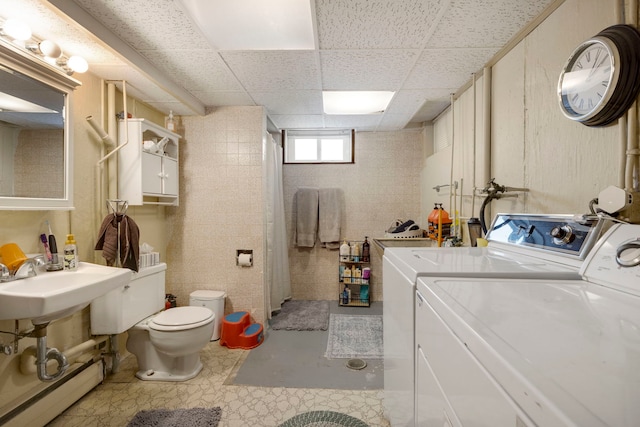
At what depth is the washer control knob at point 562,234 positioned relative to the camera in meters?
0.90

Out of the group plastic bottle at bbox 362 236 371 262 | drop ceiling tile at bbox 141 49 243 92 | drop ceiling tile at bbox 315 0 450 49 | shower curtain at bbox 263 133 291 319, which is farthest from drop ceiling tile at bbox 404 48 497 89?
plastic bottle at bbox 362 236 371 262

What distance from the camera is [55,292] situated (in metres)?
1.07

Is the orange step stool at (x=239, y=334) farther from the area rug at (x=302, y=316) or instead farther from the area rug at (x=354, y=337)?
the area rug at (x=354, y=337)

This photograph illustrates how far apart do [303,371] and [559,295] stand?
1673 millimetres

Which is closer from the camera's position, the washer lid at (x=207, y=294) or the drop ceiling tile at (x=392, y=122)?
the washer lid at (x=207, y=294)

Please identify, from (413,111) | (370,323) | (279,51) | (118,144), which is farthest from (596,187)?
(118,144)

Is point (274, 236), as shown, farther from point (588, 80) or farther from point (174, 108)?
point (588, 80)

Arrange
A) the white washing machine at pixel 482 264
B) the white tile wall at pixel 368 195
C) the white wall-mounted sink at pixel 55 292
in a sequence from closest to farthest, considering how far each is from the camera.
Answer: the white washing machine at pixel 482 264, the white wall-mounted sink at pixel 55 292, the white tile wall at pixel 368 195

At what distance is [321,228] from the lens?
125 inches

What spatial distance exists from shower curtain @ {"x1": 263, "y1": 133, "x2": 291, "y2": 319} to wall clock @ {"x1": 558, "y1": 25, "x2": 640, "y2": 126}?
2.10 metres

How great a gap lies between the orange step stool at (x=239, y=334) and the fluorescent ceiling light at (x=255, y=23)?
201 cm

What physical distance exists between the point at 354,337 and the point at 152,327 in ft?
5.08

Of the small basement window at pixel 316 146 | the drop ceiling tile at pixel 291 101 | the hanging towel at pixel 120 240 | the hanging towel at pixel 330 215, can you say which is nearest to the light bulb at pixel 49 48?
the hanging towel at pixel 120 240

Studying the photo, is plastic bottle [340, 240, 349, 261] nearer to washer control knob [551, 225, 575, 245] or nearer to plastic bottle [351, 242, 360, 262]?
plastic bottle [351, 242, 360, 262]
